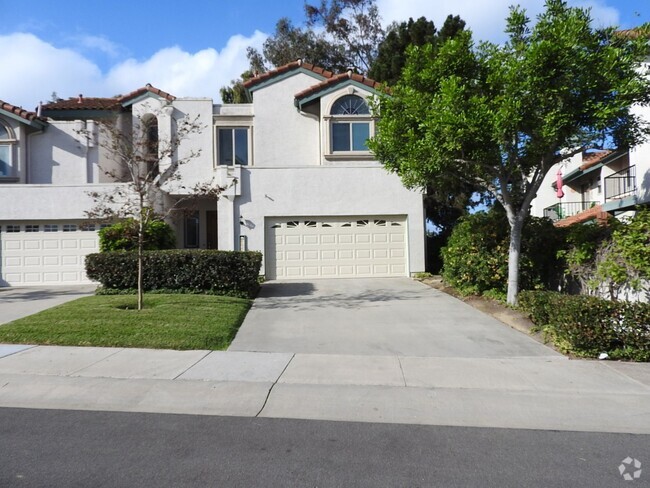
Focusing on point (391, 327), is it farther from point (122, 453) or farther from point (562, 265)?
point (122, 453)

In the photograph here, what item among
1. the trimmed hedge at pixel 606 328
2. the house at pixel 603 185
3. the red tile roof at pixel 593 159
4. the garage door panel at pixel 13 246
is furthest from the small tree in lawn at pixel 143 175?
the red tile roof at pixel 593 159

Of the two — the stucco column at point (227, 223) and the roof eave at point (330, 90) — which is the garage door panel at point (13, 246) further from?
the roof eave at point (330, 90)

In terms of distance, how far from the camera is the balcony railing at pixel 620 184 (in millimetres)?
18933

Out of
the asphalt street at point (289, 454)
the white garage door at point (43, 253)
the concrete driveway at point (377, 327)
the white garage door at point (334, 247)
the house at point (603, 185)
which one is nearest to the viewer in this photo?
the asphalt street at point (289, 454)

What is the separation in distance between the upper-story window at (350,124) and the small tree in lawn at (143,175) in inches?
195

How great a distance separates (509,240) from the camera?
38.3 feet

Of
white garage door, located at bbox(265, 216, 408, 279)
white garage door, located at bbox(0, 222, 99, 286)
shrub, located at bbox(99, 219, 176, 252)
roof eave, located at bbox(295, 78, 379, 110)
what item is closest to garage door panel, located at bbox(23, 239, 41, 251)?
white garage door, located at bbox(0, 222, 99, 286)

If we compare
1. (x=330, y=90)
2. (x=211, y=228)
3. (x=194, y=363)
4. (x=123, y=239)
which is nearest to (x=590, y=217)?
(x=330, y=90)

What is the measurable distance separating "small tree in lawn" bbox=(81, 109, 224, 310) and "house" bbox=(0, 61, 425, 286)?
0.44 meters

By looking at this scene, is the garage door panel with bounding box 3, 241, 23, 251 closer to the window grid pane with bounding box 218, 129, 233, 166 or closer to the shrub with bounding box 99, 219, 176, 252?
the shrub with bounding box 99, 219, 176, 252

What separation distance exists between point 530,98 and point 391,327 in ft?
16.4

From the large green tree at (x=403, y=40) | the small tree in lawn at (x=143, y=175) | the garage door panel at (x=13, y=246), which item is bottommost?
the garage door panel at (x=13, y=246)

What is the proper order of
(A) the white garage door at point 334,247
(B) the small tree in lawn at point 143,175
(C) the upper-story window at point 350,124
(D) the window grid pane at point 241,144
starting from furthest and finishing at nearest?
(D) the window grid pane at point 241,144 < (C) the upper-story window at point 350,124 < (A) the white garage door at point 334,247 < (B) the small tree in lawn at point 143,175

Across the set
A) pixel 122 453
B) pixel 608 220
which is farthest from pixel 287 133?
pixel 122 453
